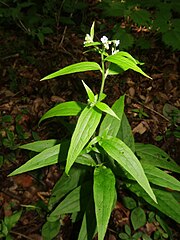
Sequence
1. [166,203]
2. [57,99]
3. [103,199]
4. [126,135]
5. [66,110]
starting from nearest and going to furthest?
1. [103,199]
2. [66,110]
3. [166,203]
4. [126,135]
5. [57,99]

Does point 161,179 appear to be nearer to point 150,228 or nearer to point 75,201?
point 75,201

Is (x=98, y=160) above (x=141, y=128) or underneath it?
above

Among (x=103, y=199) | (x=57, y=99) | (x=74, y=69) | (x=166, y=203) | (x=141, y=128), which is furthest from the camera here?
(x=57, y=99)

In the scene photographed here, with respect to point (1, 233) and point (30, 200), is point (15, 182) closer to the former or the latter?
point (30, 200)

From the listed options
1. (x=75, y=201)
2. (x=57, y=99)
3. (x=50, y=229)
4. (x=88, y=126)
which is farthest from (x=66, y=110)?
(x=57, y=99)

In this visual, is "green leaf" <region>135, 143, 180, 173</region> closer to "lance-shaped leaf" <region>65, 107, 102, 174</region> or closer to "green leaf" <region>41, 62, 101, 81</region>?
"lance-shaped leaf" <region>65, 107, 102, 174</region>

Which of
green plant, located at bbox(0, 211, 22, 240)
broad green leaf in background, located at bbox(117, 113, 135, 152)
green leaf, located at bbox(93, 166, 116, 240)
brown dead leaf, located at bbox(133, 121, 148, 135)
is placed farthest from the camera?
brown dead leaf, located at bbox(133, 121, 148, 135)

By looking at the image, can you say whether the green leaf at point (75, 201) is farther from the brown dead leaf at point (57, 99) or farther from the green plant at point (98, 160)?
the brown dead leaf at point (57, 99)

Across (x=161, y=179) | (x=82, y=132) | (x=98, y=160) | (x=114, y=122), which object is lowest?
(x=98, y=160)

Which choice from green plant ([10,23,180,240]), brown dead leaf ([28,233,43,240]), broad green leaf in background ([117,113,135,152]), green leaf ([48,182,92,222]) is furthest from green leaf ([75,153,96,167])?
brown dead leaf ([28,233,43,240])
